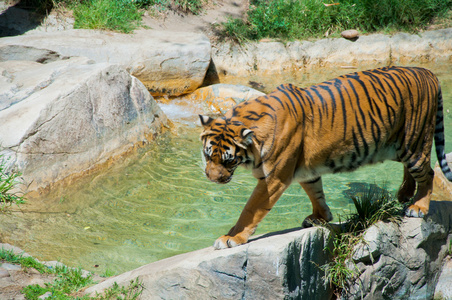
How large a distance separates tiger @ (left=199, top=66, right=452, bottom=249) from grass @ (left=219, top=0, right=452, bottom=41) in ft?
22.2

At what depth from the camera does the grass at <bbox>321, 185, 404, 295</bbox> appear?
11.4 ft

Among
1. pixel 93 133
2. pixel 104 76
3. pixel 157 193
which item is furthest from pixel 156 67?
pixel 157 193

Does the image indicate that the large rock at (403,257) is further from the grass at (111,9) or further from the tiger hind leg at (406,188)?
the grass at (111,9)

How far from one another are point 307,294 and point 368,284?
62cm

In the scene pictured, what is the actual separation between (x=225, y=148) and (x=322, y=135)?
0.86m

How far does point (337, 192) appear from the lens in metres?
5.64

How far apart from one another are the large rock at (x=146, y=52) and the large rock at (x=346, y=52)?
1.37 m

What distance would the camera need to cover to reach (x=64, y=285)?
359cm

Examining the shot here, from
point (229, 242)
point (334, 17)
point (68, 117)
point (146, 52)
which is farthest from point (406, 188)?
point (334, 17)

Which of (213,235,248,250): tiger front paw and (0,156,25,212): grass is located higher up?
(213,235,248,250): tiger front paw

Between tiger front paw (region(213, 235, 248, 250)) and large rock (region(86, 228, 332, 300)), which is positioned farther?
tiger front paw (region(213, 235, 248, 250))

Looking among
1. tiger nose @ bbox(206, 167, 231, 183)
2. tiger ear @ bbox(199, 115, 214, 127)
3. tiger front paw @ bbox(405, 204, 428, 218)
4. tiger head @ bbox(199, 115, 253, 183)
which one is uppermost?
tiger ear @ bbox(199, 115, 214, 127)

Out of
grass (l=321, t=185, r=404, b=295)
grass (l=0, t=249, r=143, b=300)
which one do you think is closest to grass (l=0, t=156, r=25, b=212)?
grass (l=0, t=249, r=143, b=300)

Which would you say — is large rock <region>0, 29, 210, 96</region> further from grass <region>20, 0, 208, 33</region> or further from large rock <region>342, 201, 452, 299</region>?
large rock <region>342, 201, 452, 299</region>
